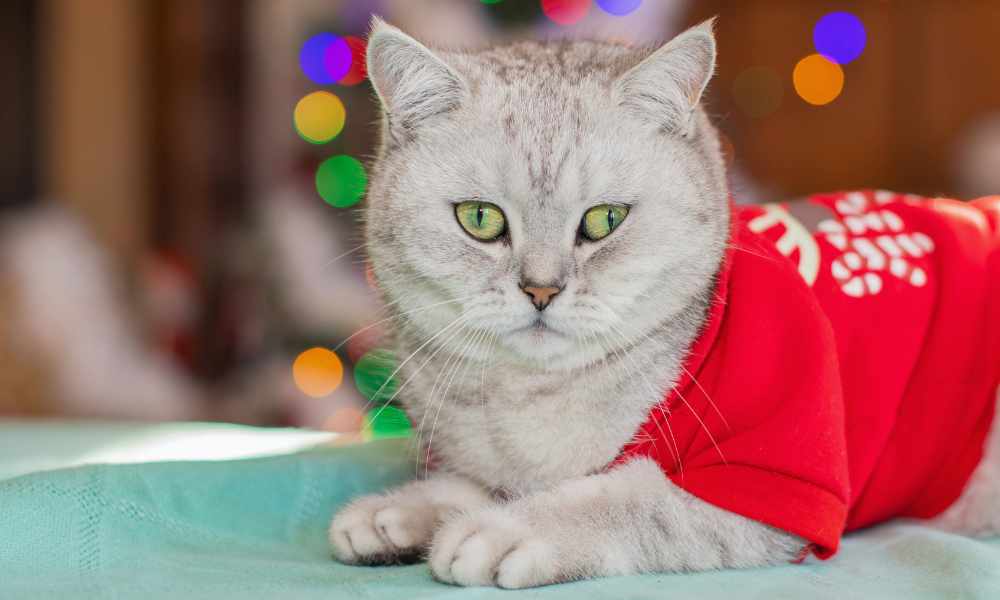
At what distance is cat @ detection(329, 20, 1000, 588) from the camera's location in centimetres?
110

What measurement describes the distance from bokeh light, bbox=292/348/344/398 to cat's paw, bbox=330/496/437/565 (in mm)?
1894

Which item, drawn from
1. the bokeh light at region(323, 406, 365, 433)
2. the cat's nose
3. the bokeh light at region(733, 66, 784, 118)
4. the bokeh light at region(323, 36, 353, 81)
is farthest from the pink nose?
the bokeh light at region(733, 66, 784, 118)

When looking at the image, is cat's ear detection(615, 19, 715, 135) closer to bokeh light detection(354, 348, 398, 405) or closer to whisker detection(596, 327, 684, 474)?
whisker detection(596, 327, 684, 474)

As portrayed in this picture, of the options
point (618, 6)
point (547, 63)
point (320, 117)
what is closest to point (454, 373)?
point (547, 63)

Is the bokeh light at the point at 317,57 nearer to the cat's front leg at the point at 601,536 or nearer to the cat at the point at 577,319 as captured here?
the cat at the point at 577,319

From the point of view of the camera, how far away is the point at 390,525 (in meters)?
1.21

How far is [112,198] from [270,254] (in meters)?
1.16

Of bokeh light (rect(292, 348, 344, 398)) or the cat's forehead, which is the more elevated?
the cat's forehead

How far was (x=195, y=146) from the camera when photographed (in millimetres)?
3619

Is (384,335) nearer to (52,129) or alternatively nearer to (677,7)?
(677,7)

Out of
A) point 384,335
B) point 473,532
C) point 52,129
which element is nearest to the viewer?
point 473,532

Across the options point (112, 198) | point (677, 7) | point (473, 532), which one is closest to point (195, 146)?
point (112, 198)

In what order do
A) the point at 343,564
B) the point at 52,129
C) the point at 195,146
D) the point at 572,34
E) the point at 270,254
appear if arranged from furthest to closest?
the point at 52,129
the point at 195,146
the point at 270,254
the point at 572,34
the point at 343,564

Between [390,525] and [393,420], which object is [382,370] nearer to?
[393,420]
